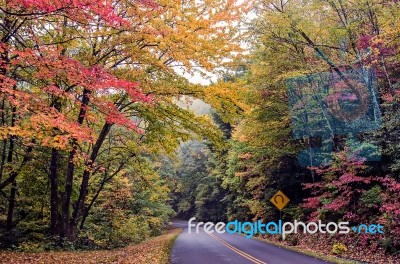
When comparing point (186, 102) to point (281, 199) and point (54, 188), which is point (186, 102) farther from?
point (281, 199)

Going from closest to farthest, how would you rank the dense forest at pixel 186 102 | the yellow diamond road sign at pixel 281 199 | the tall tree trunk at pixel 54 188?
the dense forest at pixel 186 102 < the tall tree trunk at pixel 54 188 < the yellow diamond road sign at pixel 281 199

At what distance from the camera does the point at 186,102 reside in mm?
11375

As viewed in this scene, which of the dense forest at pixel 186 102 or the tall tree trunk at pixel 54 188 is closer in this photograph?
the dense forest at pixel 186 102

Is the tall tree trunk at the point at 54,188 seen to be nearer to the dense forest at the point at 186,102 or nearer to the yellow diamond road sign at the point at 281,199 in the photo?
the dense forest at the point at 186,102

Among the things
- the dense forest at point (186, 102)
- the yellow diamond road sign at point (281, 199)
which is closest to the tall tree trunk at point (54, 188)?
the dense forest at point (186, 102)

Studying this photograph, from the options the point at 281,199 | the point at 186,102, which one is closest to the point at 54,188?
the point at 186,102

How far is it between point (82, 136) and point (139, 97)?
1.78 metres

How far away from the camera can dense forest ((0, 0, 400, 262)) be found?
24.3ft


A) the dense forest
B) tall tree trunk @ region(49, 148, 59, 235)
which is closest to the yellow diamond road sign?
the dense forest

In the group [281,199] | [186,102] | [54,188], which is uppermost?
[186,102]

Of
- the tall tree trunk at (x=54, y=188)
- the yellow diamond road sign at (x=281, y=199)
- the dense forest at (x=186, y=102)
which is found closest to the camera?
the dense forest at (x=186, y=102)

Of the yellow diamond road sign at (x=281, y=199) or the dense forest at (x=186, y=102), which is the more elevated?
the dense forest at (x=186, y=102)

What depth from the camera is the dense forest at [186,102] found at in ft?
24.3

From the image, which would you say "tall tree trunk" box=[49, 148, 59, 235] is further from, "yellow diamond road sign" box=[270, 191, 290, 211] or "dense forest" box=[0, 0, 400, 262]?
"yellow diamond road sign" box=[270, 191, 290, 211]
